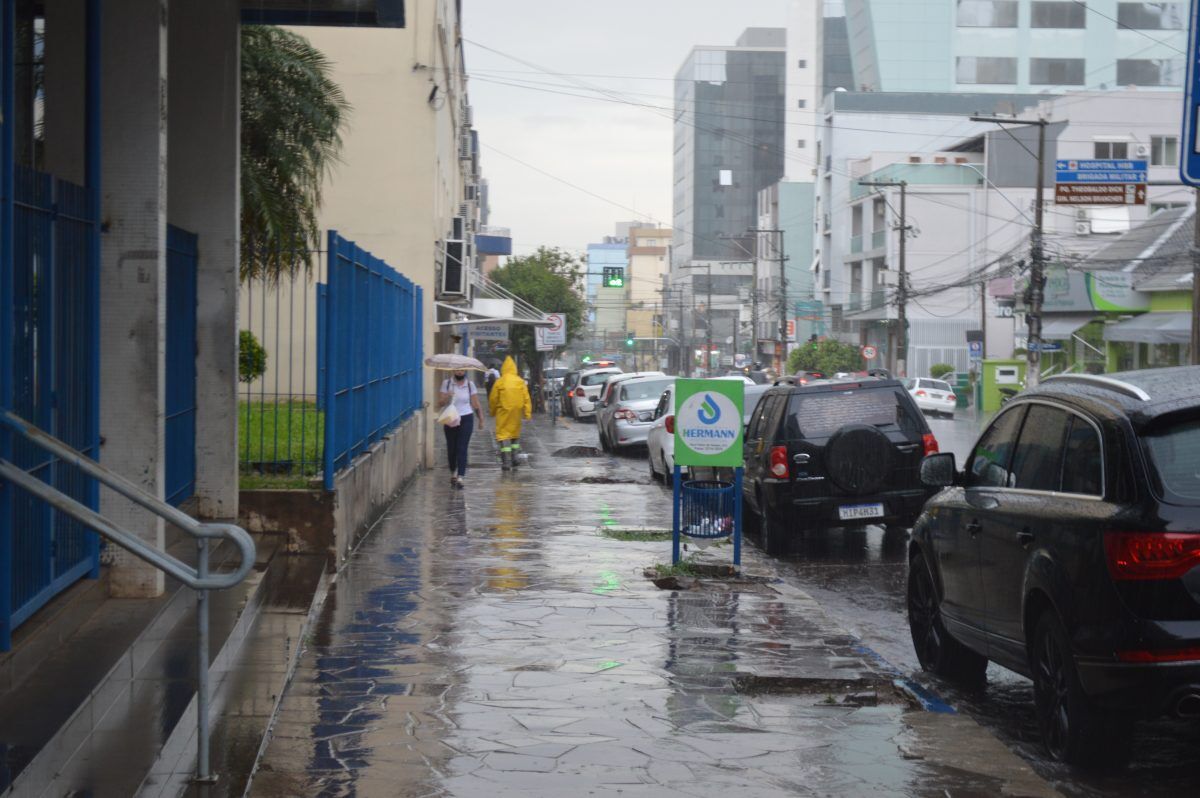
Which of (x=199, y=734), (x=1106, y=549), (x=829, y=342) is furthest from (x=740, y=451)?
(x=829, y=342)

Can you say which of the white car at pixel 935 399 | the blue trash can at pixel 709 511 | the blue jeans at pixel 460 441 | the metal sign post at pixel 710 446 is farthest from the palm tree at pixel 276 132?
the white car at pixel 935 399

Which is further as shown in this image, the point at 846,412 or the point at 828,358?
the point at 828,358

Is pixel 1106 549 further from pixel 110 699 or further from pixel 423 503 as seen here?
pixel 423 503

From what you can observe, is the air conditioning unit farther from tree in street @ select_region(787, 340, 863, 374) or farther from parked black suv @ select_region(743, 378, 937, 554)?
tree in street @ select_region(787, 340, 863, 374)

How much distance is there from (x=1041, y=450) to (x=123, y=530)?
4.45 meters

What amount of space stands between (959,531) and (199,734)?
4.39 meters

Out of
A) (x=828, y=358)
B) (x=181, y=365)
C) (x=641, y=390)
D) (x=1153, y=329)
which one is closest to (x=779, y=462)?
(x=181, y=365)

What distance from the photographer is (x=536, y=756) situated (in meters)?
6.57

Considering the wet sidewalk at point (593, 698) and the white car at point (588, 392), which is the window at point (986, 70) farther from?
the wet sidewalk at point (593, 698)

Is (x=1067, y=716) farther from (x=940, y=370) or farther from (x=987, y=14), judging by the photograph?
(x=987, y=14)

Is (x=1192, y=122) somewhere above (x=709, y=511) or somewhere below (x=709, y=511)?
above

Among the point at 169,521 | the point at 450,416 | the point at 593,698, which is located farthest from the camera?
the point at 450,416

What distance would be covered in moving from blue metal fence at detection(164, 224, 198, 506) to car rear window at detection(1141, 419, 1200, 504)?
692 cm

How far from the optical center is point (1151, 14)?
10212 cm
